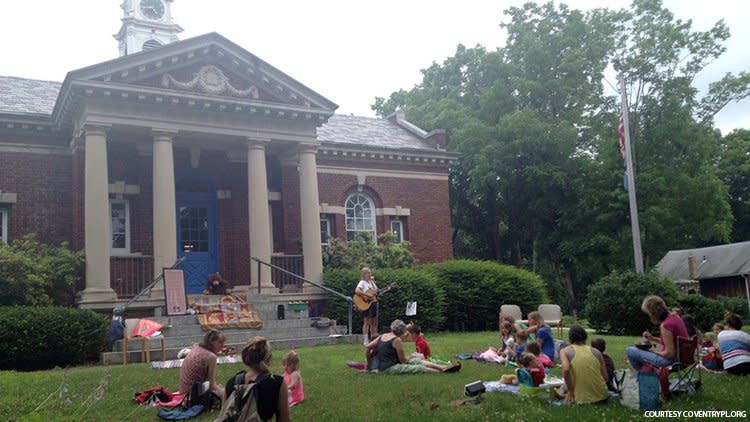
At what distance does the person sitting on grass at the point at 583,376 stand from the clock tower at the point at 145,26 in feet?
128

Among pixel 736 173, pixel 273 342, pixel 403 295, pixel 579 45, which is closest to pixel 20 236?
pixel 273 342

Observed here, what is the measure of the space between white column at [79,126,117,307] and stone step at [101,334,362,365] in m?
3.24

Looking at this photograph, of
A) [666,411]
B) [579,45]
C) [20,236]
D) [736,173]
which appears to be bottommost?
[666,411]

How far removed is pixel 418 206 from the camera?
29.4 m

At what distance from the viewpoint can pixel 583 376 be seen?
9141 mm

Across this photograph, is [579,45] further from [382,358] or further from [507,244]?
[382,358]

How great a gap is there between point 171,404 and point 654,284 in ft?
52.0

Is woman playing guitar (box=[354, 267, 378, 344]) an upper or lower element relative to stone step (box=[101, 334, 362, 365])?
upper

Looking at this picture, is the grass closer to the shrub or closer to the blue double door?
the blue double door

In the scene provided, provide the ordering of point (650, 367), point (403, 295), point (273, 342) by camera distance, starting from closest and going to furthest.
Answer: point (650, 367) → point (273, 342) → point (403, 295)

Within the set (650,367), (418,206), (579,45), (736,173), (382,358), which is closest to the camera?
(650,367)

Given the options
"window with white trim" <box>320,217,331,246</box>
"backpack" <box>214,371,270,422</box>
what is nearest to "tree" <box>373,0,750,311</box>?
"window with white trim" <box>320,217,331,246</box>

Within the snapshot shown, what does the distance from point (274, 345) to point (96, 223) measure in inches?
226

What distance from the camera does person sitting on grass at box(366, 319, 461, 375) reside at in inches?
485
